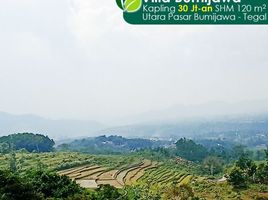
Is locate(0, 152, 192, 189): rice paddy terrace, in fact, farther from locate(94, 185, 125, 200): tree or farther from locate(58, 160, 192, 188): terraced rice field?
locate(94, 185, 125, 200): tree

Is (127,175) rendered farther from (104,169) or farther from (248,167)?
(248,167)

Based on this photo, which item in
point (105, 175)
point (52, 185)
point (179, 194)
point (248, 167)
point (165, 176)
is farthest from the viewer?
point (165, 176)

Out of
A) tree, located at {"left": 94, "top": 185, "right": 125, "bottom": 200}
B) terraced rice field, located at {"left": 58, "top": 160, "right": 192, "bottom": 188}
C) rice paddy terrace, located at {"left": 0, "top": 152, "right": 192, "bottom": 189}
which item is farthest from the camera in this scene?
rice paddy terrace, located at {"left": 0, "top": 152, "right": 192, "bottom": 189}

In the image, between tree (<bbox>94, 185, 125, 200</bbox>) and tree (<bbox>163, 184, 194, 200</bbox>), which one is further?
tree (<bbox>163, 184, 194, 200</bbox>)

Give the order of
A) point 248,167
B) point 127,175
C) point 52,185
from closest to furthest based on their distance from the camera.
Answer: point 52,185
point 248,167
point 127,175

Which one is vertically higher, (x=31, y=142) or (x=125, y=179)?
(x=31, y=142)

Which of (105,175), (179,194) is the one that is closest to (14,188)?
(179,194)

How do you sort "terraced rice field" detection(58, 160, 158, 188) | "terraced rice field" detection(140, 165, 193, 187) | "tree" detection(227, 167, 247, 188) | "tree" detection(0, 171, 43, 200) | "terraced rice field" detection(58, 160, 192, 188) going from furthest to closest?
"terraced rice field" detection(140, 165, 193, 187) < "terraced rice field" detection(58, 160, 192, 188) < "terraced rice field" detection(58, 160, 158, 188) < "tree" detection(227, 167, 247, 188) < "tree" detection(0, 171, 43, 200)

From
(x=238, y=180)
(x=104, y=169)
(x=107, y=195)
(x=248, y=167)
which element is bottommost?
(x=238, y=180)

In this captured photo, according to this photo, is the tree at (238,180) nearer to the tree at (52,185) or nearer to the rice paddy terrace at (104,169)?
the rice paddy terrace at (104,169)

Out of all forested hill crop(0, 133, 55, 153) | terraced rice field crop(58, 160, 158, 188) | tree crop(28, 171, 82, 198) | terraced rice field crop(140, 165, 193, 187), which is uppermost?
forested hill crop(0, 133, 55, 153)

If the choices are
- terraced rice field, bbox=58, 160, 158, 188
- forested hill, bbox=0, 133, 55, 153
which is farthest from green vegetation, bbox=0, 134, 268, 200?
forested hill, bbox=0, 133, 55, 153

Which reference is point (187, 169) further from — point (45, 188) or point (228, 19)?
point (228, 19)

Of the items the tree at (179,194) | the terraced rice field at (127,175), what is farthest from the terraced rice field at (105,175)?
the tree at (179,194)
